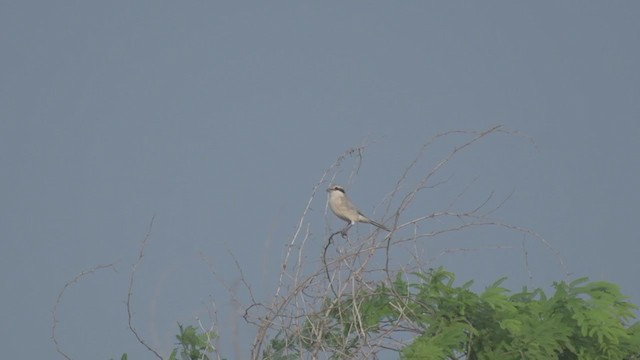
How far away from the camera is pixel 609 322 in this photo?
5.61 m

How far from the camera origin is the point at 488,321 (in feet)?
18.6

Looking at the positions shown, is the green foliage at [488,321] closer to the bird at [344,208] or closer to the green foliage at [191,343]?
the green foliage at [191,343]

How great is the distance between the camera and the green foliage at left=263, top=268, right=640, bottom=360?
218 inches

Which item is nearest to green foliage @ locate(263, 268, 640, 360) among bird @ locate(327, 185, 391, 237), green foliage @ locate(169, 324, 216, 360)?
green foliage @ locate(169, 324, 216, 360)

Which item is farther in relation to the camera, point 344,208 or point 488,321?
point 344,208

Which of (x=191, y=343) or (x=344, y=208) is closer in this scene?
(x=191, y=343)

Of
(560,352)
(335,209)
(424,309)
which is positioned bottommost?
(560,352)

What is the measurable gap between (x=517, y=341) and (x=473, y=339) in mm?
255

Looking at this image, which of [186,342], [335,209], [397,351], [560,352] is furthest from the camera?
[335,209]

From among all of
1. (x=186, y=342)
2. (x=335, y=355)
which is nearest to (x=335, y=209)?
(x=186, y=342)

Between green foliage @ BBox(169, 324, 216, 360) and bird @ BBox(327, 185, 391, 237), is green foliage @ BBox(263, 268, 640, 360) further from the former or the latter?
bird @ BBox(327, 185, 391, 237)

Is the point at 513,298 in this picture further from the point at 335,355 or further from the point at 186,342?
the point at 186,342

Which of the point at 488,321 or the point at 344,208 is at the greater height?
the point at 344,208

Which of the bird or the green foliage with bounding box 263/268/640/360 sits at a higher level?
the bird
